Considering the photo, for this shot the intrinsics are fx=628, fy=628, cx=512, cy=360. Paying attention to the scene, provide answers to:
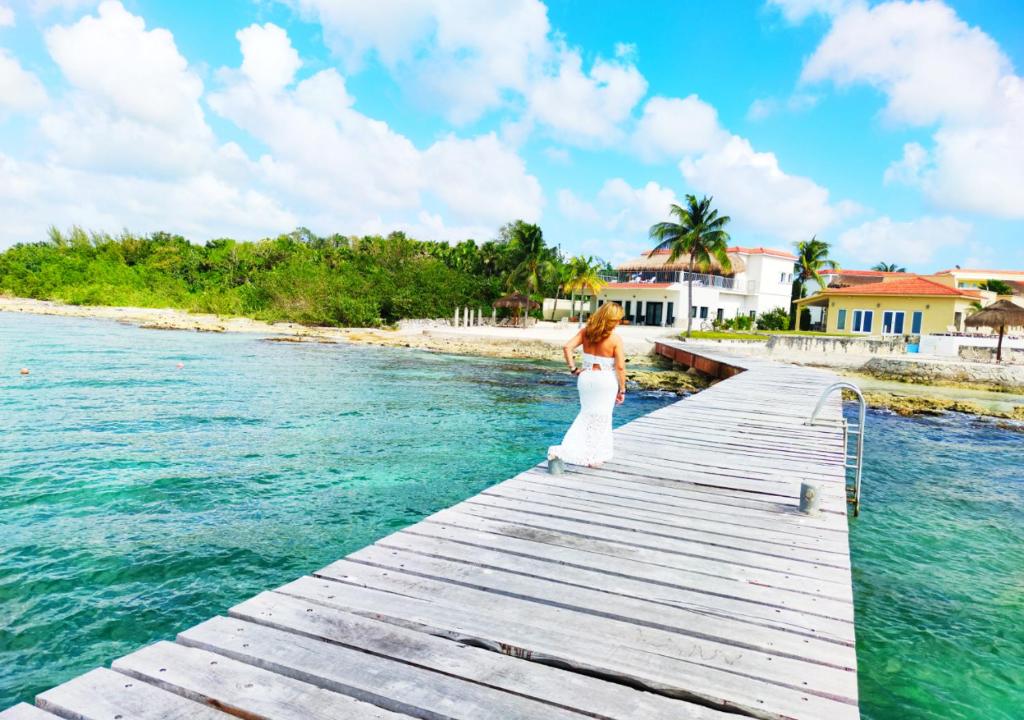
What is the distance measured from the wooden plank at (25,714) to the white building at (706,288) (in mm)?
49253

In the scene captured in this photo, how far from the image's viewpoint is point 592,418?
20.2 ft

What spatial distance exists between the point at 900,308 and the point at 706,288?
561 inches

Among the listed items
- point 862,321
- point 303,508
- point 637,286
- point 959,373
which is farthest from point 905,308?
point 303,508

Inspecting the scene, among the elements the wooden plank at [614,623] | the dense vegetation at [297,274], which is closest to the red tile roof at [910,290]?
the dense vegetation at [297,274]

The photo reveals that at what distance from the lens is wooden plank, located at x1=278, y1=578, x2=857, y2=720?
247cm

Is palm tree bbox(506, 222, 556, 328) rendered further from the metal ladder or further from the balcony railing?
the metal ladder

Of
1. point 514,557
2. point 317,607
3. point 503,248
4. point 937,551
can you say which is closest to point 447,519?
point 514,557

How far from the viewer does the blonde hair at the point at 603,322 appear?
5703 mm

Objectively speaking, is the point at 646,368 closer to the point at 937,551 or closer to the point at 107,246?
the point at 937,551

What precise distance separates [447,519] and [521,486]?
1128 mm

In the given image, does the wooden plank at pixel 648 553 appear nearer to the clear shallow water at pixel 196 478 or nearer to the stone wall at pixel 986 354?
the clear shallow water at pixel 196 478

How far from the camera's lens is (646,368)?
29.3m

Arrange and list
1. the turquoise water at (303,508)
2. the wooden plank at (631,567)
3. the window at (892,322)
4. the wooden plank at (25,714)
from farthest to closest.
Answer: the window at (892,322)
the turquoise water at (303,508)
the wooden plank at (631,567)
the wooden plank at (25,714)

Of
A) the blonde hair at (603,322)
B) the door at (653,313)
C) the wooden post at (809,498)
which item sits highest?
the door at (653,313)
